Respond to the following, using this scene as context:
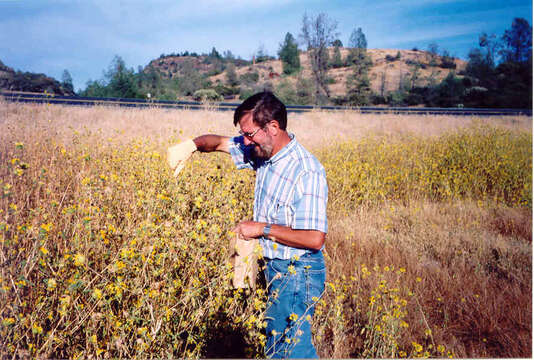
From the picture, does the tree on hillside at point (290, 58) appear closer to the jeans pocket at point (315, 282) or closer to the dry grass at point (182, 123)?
the dry grass at point (182, 123)

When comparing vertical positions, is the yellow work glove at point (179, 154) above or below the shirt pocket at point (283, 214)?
above

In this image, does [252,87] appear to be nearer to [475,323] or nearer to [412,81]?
[412,81]

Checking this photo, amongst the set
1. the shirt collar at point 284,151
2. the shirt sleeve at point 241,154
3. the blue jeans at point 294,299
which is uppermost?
the shirt collar at point 284,151

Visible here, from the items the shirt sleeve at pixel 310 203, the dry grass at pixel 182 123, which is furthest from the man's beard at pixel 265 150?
the dry grass at pixel 182 123

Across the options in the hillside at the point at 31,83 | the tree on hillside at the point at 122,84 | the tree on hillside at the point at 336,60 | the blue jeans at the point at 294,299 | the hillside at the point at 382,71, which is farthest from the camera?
the tree on hillside at the point at 336,60

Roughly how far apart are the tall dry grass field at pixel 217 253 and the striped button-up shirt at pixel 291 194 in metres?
0.28

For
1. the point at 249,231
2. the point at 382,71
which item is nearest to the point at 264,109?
the point at 249,231

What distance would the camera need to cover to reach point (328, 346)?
93.7 inches

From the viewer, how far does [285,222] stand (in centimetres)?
197

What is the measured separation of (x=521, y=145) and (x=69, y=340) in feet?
32.6

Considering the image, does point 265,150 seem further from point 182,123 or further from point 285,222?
point 182,123

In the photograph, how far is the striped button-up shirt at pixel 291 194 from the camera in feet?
6.02

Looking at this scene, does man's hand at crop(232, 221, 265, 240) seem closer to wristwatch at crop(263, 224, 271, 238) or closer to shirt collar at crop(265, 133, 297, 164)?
wristwatch at crop(263, 224, 271, 238)

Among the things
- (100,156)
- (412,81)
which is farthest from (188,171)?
(412,81)
